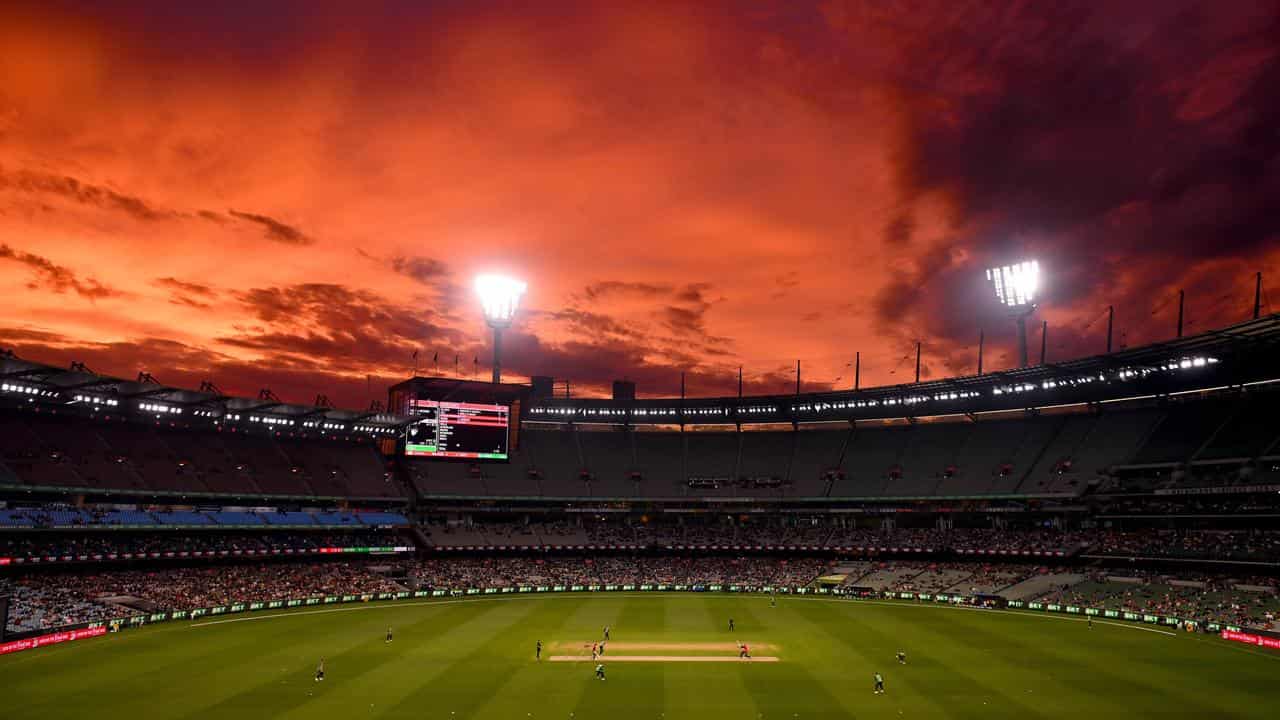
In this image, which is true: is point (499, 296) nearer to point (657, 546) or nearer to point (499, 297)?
point (499, 297)

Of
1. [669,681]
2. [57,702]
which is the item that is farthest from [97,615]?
[669,681]

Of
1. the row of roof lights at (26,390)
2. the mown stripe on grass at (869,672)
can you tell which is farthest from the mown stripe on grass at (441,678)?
the row of roof lights at (26,390)

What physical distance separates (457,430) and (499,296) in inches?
717

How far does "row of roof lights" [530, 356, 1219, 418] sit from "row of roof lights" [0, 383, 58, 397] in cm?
5443

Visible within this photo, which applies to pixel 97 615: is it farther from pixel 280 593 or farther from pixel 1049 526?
pixel 1049 526

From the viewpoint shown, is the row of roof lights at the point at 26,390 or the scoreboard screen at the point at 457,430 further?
the scoreboard screen at the point at 457,430

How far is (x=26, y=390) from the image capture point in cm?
6262

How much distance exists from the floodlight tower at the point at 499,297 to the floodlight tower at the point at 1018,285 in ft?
183

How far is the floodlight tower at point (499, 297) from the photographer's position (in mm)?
94938

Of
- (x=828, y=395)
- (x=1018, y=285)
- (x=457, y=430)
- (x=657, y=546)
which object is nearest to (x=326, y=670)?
(x=457, y=430)

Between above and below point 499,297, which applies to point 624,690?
below

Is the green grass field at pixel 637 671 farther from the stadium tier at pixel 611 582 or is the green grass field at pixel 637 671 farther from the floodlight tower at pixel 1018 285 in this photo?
the floodlight tower at pixel 1018 285

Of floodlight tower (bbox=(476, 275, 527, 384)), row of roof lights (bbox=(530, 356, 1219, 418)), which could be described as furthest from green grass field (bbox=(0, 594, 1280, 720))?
floodlight tower (bbox=(476, 275, 527, 384))

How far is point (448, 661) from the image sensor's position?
46.3 m
